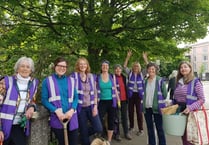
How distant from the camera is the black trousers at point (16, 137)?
380cm

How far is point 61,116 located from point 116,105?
7.37ft

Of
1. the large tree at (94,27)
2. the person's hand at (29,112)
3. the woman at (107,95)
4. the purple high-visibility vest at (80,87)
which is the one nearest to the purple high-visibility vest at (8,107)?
the person's hand at (29,112)

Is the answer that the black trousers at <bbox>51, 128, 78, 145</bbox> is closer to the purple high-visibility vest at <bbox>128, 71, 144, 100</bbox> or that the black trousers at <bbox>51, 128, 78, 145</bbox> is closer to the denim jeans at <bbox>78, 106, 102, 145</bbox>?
the denim jeans at <bbox>78, 106, 102, 145</bbox>

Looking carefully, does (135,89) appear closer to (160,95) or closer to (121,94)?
(121,94)

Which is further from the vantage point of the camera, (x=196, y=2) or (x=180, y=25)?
(x=180, y=25)

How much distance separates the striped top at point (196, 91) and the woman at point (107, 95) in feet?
4.68

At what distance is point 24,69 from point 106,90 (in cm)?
249

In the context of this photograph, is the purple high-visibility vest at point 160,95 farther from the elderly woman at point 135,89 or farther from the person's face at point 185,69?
the elderly woman at point 135,89

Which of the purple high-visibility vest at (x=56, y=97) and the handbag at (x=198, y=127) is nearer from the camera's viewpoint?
the purple high-visibility vest at (x=56, y=97)

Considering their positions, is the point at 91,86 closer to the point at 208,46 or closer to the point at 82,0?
the point at 82,0

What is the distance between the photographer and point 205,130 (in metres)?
4.82

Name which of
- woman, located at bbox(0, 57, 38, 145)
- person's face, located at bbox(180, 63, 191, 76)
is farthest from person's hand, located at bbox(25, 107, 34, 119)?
person's face, located at bbox(180, 63, 191, 76)

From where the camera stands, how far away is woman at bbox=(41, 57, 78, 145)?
4.34 metres

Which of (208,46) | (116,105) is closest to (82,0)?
(116,105)
